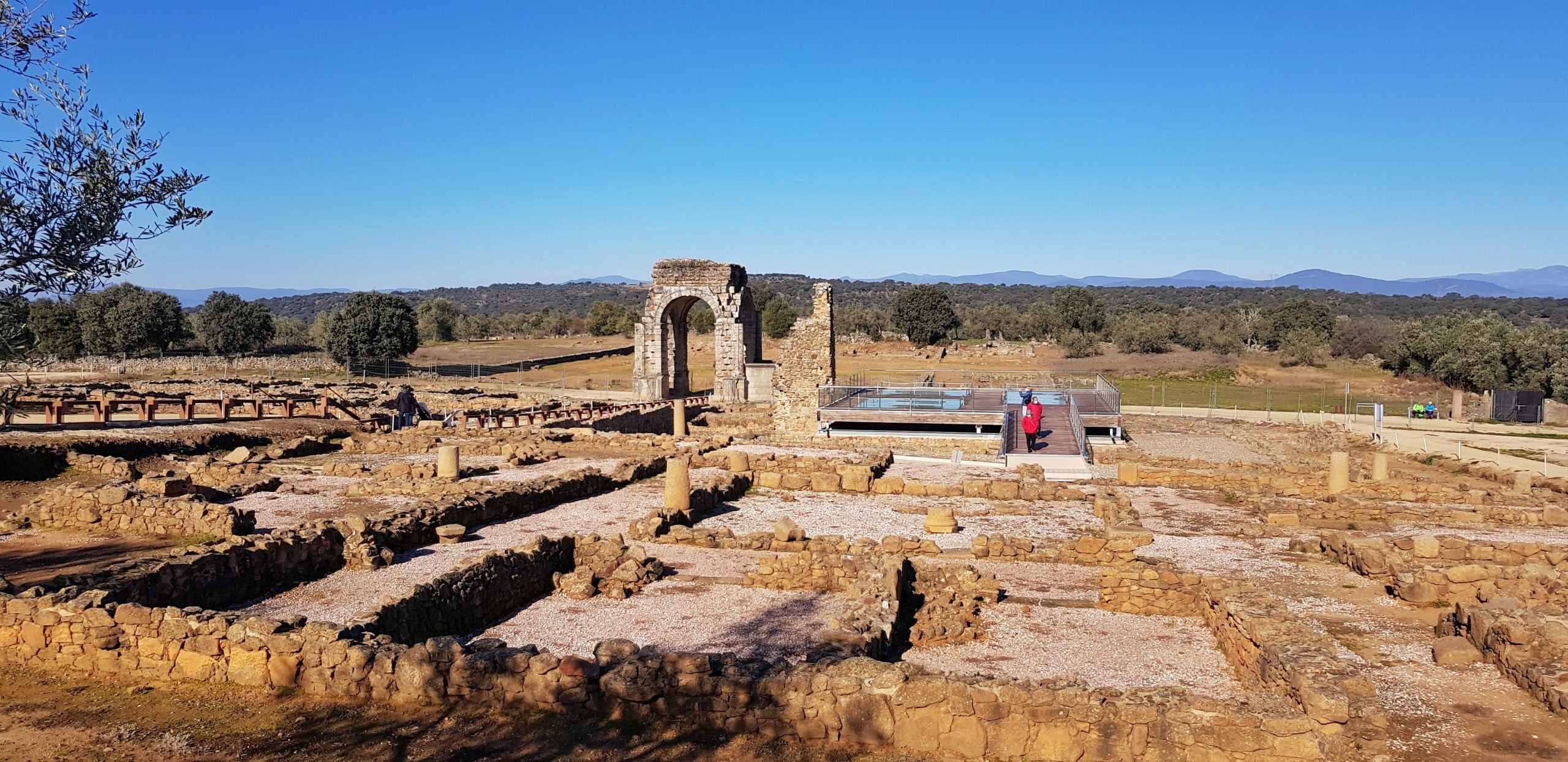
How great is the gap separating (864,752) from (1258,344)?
79.4m

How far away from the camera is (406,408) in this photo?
105ft

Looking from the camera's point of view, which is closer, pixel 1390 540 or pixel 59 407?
pixel 1390 540

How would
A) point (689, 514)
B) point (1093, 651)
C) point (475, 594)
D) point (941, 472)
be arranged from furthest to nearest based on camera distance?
1. point (941, 472)
2. point (689, 514)
3. point (475, 594)
4. point (1093, 651)

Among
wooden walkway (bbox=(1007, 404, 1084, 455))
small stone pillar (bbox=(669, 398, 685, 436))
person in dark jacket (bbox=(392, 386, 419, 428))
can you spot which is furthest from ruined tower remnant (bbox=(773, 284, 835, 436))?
person in dark jacket (bbox=(392, 386, 419, 428))

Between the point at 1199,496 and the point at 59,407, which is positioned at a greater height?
the point at 59,407

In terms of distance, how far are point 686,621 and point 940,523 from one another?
6227 mm

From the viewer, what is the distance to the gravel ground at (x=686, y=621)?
35.4 ft

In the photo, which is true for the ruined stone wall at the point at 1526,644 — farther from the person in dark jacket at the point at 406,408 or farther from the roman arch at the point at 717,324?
the roman arch at the point at 717,324

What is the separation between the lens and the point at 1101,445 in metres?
28.7

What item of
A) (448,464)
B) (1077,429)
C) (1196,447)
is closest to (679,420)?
(1077,429)

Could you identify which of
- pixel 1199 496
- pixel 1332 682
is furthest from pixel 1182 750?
pixel 1199 496

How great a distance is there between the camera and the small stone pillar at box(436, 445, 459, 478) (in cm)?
1984

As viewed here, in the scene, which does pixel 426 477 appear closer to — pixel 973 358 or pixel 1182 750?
pixel 1182 750

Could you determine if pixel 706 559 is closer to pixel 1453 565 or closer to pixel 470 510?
pixel 470 510
